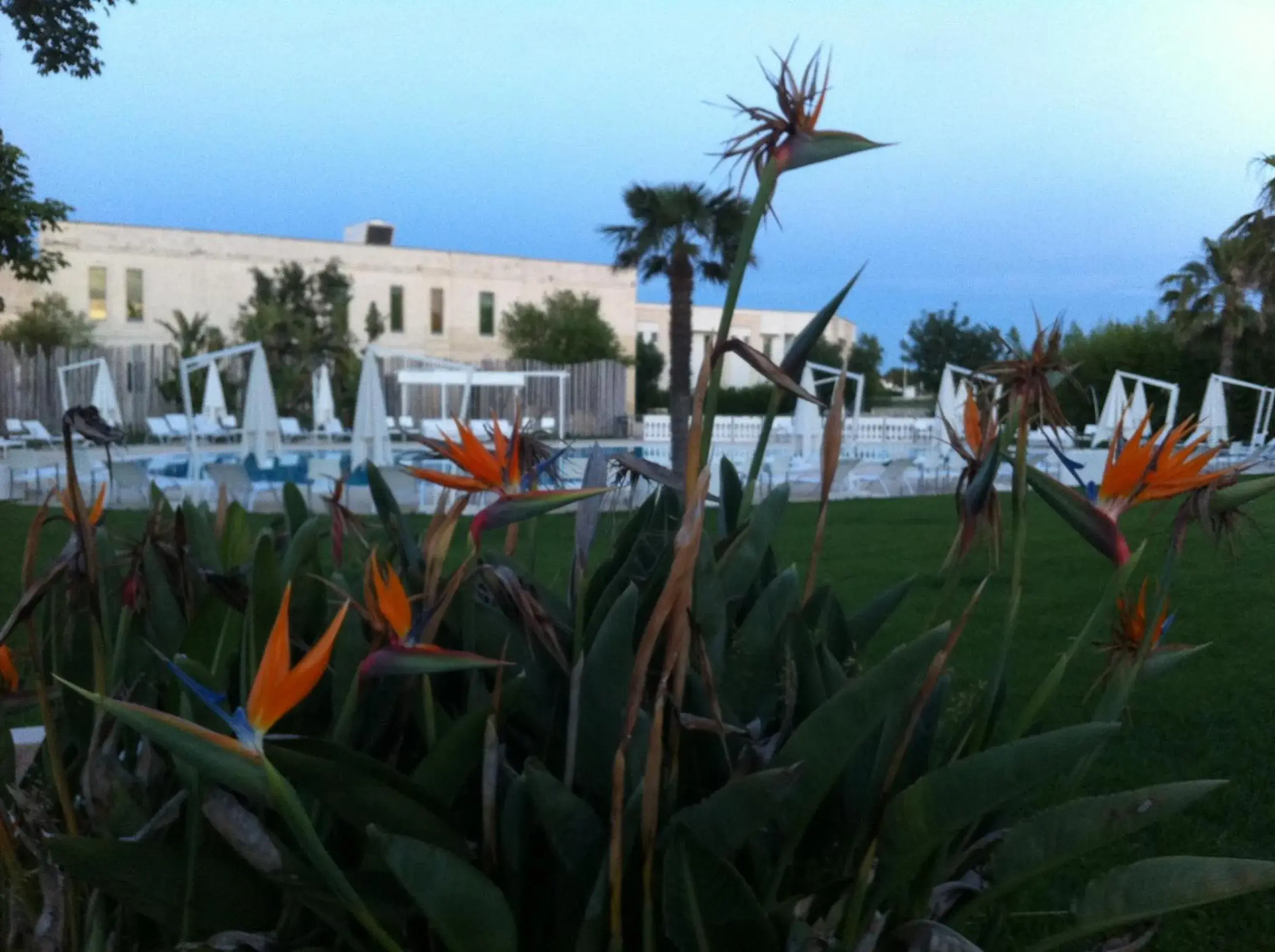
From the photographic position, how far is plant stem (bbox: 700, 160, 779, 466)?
36.2 inches

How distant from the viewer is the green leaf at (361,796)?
2.82 feet

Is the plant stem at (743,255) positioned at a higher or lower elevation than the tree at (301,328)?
lower

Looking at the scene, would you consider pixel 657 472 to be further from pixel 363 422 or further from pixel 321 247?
pixel 321 247

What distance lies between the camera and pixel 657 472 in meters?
1.01

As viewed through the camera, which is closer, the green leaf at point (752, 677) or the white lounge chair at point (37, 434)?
the green leaf at point (752, 677)

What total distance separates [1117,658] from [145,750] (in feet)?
3.30

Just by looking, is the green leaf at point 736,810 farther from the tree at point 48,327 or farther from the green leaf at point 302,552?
the tree at point 48,327

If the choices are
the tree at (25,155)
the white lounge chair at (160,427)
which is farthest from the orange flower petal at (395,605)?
the white lounge chair at (160,427)

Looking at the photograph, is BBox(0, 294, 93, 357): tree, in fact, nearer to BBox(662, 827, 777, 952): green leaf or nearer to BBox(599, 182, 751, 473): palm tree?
BBox(599, 182, 751, 473): palm tree

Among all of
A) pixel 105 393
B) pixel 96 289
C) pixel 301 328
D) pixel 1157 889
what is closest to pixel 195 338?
pixel 301 328

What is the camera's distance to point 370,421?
1241 cm

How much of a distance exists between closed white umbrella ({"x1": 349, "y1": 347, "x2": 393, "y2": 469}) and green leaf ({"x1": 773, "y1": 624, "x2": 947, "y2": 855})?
38.0ft

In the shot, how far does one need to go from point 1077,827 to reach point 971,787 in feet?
0.53

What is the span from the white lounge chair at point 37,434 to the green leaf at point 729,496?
2009cm
